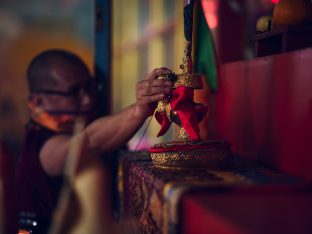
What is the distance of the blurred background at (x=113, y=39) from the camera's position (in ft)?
8.27

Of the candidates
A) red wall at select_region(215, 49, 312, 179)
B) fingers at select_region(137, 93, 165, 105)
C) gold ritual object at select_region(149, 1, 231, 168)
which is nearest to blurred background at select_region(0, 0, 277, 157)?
red wall at select_region(215, 49, 312, 179)

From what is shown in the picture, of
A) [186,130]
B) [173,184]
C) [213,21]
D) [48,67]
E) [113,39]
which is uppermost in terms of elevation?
[213,21]

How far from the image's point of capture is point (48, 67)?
94.0 inches

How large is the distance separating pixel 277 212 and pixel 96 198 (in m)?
1.38

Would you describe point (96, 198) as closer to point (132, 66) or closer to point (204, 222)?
point (132, 66)

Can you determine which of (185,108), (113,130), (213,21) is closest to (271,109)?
(185,108)

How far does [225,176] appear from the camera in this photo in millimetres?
1290

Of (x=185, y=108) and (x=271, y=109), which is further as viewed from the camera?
(x=271, y=109)

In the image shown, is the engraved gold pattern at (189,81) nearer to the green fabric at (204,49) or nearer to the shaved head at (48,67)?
the green fabric at (204,49)

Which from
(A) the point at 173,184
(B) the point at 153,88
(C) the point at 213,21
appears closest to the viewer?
(A) the point at 173,184

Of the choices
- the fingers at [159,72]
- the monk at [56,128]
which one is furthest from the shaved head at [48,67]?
the fingers at [159,72]

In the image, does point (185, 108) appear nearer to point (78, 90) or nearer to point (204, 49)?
point (204, 49)

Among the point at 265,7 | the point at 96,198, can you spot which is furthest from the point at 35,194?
the point at 265,7

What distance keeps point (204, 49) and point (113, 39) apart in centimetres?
79
